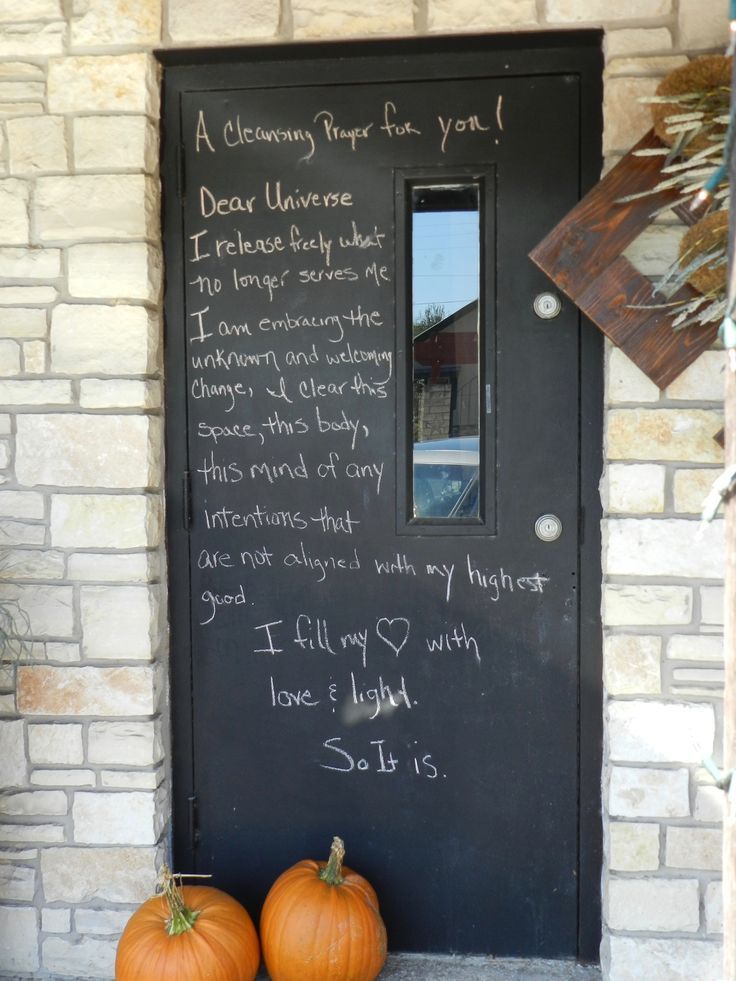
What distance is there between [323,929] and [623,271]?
199 cm

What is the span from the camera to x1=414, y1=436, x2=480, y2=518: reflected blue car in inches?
108

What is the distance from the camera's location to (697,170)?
2.35 m

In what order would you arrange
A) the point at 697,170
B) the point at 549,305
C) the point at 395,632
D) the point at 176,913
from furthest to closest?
the point at 395,632 < the point at 549,305 < the point at 176,913 < the point at 697,170

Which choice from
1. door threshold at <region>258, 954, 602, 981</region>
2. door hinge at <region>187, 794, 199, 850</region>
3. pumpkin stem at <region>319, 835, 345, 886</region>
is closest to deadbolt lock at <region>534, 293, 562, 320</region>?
pumpkin stem at <region>319, 835, 345, 886</region>

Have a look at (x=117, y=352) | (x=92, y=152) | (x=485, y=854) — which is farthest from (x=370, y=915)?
(x=92, y=152)

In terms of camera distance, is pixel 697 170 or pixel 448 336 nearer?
pixel 697 170

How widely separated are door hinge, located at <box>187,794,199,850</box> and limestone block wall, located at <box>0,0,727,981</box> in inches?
3.9

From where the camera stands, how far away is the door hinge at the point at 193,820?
9.33ft

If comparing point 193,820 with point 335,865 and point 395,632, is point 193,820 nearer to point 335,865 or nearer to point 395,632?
point 335,865

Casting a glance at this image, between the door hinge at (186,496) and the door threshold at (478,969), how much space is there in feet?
4.60

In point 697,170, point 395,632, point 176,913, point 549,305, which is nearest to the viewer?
point 697,170

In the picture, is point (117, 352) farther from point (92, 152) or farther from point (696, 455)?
point (696, 455)

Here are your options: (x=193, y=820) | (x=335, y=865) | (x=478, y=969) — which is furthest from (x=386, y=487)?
(x=478, y=969)

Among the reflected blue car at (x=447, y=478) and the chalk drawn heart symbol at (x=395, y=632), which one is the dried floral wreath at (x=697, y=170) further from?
the chalk drawn heart symbol at (x=395, y=632)
